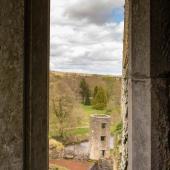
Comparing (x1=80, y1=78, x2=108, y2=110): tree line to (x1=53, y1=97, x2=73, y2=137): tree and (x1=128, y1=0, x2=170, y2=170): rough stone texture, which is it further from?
(x1=128, y1=0, x2=170, y2=170): rough stone texture

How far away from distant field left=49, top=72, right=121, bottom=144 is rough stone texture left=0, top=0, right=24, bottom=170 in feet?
68.8

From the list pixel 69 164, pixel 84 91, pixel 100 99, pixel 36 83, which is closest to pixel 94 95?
pixel 100 99

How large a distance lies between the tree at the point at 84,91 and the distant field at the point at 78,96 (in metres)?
0.23

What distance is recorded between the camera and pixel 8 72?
1585 millimetres

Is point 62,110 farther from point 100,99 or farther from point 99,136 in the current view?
point 99,136

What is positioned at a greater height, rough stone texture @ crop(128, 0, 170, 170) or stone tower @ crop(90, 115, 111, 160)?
rough stone texture @ crop(128, 0, 170, 170)

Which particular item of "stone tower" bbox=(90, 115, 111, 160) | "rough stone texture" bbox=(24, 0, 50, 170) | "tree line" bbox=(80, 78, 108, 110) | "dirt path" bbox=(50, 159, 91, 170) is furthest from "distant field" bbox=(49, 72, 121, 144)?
"rough stone texture" bbox=(24, 0, 50, 170)

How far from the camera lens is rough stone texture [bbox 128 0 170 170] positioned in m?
1.95

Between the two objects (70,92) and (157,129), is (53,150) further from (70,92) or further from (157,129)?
(157,129)

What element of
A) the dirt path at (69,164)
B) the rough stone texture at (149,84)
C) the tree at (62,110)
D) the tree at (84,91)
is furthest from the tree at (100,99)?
the rough stone texture at (149,84)

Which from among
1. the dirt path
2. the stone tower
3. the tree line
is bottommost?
the dirt path

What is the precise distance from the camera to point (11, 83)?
1.59 meters

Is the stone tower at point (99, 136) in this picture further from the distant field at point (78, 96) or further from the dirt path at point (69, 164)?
the dirt path at point (69, 164)

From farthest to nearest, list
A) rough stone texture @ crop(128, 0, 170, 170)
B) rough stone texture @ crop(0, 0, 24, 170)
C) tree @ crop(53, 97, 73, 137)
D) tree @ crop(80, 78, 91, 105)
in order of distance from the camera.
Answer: tree @ crop(80, 78, 91, 105) → tree @ crop(53, 97, 73, 137) → rough stone texture @ crop(128, 0, 170, 170) → rough stone texture @ crop(0, 0, 24, 170)
